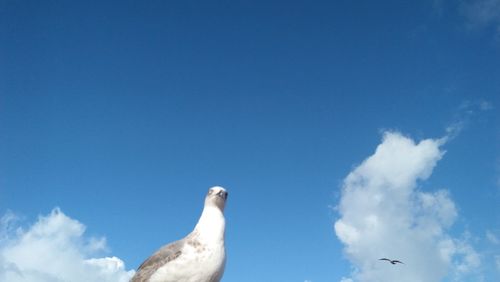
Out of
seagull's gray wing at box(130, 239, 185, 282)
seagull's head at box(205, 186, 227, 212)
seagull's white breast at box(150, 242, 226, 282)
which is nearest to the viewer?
seagull's white breast at box(150, 242, 226, 282)

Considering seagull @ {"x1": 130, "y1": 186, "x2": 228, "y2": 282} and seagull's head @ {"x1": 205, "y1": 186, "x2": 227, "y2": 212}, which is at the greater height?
seagull's head @ {"x1": 205, "y1": 186, "x2": 227, "y2": 212}

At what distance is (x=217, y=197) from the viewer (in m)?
14.7

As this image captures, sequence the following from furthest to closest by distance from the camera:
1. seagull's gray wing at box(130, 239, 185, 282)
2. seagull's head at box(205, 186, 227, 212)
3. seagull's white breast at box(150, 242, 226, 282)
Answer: seagull's head at box(205, 186, 227, 212), seagull's gray wing at box(130, 239, 185, 282), seagull's white breast at box(150, 242, 226, 282)

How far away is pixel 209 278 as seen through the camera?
1298 centimetres

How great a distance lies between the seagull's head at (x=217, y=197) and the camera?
48.0 ft

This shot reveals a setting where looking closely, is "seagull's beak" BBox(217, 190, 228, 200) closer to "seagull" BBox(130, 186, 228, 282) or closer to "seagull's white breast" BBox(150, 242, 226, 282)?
"seagull" BBox(130, 186, 228, 282)

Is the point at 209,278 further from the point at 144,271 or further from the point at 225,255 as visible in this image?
the point at 144,271

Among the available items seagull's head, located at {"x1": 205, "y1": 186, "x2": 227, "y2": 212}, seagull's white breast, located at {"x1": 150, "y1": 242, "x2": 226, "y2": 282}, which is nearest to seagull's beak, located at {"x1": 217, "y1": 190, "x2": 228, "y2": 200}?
seagull's head, located at {"x1": 205, "y1": 186, "x2": 227, "y2": 212}

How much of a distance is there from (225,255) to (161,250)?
202 cm

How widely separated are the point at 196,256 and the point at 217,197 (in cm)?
215

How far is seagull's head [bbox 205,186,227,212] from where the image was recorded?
1462 centimetres

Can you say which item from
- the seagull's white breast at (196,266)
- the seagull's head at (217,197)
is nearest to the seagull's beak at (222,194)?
the seagull's head at (217,197)

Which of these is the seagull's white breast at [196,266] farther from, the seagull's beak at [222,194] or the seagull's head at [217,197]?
the seagull's beak at [222,194]

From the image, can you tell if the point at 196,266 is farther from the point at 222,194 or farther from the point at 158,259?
the point at 222,194
